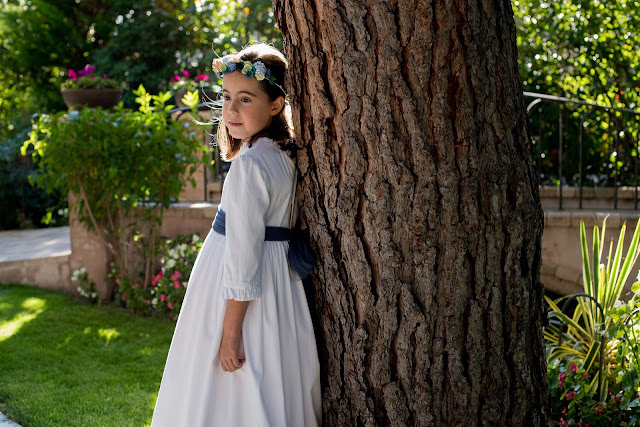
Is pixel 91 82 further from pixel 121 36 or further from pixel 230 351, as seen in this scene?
pixel 121 36

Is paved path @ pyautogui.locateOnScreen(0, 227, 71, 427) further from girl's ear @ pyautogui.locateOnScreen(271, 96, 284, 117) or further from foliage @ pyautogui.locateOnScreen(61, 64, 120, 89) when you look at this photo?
girl's ear @ pyautogui.locateOnScreen(271, 96, 284, 117)

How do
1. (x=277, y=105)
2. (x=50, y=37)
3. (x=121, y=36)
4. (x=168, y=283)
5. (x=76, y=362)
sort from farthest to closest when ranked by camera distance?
(x=50, y=37) < (x=121, y=36) < (x=168, y=283) < (x=76, y=362) < (x=277, y=105)

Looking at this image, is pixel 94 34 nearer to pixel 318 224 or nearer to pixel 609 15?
pixel 609 15

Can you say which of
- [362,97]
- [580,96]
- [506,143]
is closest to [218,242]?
[362,97]

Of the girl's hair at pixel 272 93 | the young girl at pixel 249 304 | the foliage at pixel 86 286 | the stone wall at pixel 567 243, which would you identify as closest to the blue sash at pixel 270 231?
the young girl at pixel 249 304

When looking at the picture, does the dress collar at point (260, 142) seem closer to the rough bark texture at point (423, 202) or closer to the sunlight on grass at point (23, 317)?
the rough bark texture at point (423, 202)

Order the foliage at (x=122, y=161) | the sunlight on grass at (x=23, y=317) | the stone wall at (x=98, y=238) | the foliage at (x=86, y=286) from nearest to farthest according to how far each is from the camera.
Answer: the sunlight on grass at (x=23, y=317)
the foliage at (x=122, y=161)
the stone wall at (x=98, y=238)
the foliage at (x=86, y=286)

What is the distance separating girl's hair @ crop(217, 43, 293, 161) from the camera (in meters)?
2.28

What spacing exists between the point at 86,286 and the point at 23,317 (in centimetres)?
79

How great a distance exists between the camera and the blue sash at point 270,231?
2244 mm

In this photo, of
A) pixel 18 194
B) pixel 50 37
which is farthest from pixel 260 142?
pixel 50 37

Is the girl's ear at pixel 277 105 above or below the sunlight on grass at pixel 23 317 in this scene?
above

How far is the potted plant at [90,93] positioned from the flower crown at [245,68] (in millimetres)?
3832

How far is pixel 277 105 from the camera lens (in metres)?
2.33
